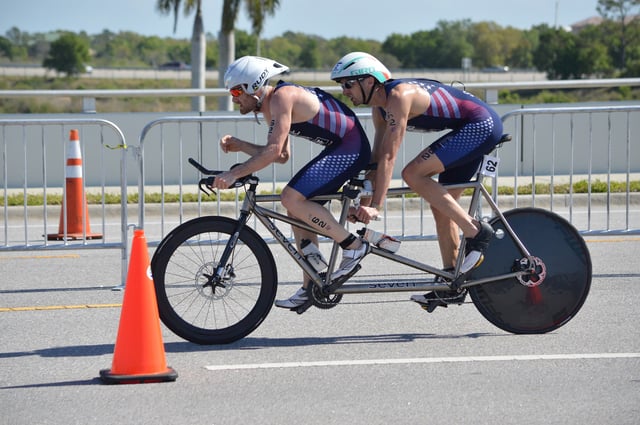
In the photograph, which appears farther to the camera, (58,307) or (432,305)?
(58,307)

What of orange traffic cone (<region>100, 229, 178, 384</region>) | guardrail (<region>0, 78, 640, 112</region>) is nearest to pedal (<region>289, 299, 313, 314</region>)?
orange traffic cone (<region>100, 229, 178, 384</region>)

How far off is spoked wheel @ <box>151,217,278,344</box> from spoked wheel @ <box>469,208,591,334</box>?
132 centimetres

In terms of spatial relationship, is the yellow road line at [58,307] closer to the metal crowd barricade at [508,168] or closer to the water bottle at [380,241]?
the metal crowd barricade at [508,168]

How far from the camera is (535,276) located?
22.8ft

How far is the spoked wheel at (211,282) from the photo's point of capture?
21.6ft

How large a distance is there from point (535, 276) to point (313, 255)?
1.36m

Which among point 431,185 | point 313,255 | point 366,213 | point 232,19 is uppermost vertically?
point 232,19

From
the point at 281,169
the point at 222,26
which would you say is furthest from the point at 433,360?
the point at 222,26

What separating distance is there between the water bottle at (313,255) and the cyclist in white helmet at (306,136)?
0.12 m

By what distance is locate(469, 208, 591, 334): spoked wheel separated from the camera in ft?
22.7

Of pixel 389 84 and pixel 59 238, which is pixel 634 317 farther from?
pixel 59 238

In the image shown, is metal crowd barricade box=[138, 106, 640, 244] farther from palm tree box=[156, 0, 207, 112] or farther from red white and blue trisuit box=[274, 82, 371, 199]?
palm tree box=[156, 0, 207, 112]

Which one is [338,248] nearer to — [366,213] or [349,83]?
[366,213]

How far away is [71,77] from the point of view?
326ft
